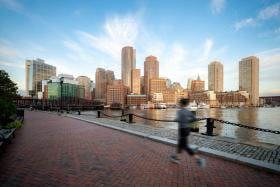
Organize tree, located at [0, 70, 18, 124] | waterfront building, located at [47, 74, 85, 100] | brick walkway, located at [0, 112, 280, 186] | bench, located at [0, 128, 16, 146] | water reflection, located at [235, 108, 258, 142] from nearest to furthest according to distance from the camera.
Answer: brick walkway, located at [0, 112, 280, 186] < bench, located at [0, 128, 16, 146] < tree, located at [0, 70, 18, 124] < water reflection, located at [235, 108, 258, 142] < waterfront building, located at [47, 74, 85, 100]

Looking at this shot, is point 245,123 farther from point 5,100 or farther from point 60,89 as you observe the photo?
point 60,89

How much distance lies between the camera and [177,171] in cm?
→ 604

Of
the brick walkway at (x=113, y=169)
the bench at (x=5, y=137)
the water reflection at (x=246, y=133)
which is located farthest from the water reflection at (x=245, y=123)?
the bench at (x=5, y=137)

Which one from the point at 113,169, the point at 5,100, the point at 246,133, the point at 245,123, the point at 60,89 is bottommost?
the point at 245,123

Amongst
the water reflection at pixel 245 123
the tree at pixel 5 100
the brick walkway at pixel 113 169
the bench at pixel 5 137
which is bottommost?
the water reflection at pixel 245 123

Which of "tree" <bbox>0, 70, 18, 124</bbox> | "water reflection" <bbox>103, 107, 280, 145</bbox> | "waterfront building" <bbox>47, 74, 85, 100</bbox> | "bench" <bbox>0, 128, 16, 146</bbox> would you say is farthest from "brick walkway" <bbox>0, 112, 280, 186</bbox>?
"waterfront building" <bbox>47, 74, 85, 100</bbox>

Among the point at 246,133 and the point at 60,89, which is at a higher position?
the point at 60,89

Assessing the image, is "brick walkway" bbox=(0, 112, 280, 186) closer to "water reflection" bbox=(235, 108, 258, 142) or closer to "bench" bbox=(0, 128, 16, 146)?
"bench" bbox=(0, 128, 16, 146)

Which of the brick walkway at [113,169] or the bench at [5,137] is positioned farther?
the bench at [5,137]

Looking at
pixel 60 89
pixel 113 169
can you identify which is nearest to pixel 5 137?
pixel 113 169

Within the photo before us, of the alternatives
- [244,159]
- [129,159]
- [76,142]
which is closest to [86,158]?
[129,159]

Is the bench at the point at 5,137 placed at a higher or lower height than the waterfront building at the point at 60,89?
lower

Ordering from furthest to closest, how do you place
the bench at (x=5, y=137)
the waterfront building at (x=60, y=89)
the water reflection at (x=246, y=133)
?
the waterfront building at (x=60, y=89), the water reflection at (x=246, y=133), the bench at (x=5, y=137)

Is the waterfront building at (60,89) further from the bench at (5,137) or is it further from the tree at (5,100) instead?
the bench at (5,137)
